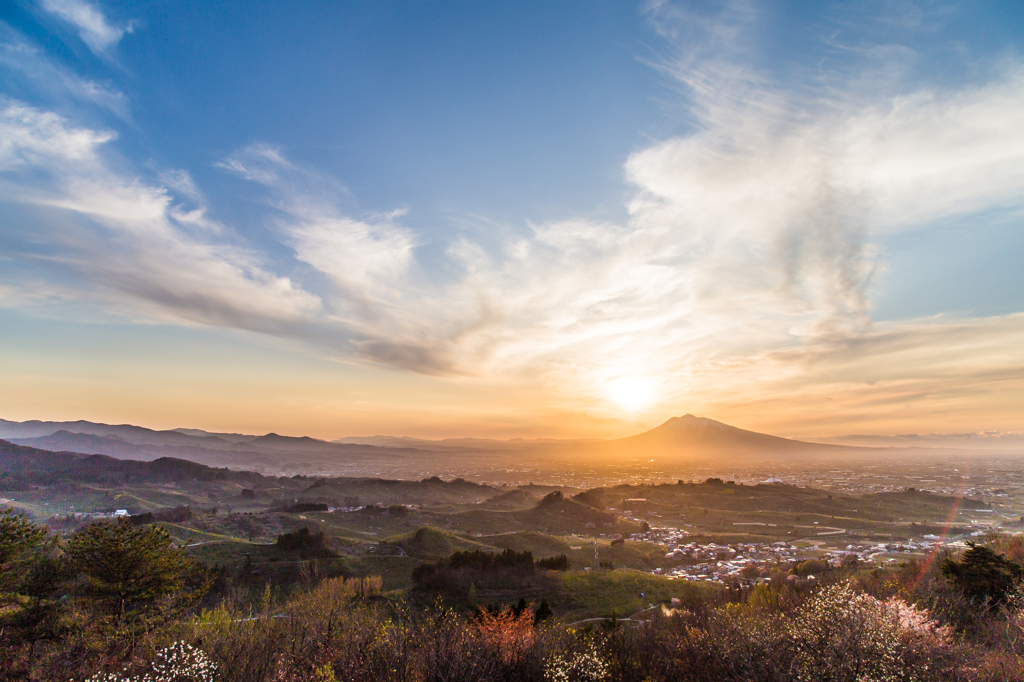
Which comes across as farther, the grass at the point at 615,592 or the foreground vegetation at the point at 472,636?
the grass at the point at 615,592

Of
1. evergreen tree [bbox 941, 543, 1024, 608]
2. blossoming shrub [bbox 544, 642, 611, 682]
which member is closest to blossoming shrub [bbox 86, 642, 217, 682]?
blossoming shrub [bbox 544, 642, 611, 682]

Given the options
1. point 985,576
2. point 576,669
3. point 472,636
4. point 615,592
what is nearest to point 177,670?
point 472,636

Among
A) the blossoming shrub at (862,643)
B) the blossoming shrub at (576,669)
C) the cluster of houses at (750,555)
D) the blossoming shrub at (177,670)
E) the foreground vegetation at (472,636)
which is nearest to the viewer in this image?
the blossoming shrub at (862,643)

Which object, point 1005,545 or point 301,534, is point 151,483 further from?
point 1005,545

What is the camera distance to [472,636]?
22.3m

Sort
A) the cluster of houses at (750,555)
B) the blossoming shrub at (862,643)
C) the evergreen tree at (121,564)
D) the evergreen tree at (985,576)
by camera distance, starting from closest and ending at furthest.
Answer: the blossoming shrub at (862,643), the evergreen tree at (985,576), the evergreen tree at (121,564), the cluster of houses at (750,555)

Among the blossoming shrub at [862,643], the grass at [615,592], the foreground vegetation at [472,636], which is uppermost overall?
the blossoming shrub at [862,643]

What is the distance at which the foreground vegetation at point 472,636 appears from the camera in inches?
695

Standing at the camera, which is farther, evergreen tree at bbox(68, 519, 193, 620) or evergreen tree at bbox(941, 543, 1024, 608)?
evergreen tree at bbox(68, 519, 193, 620)

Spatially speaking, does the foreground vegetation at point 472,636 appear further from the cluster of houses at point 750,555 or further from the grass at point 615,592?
the cluster of houses at point 750,555

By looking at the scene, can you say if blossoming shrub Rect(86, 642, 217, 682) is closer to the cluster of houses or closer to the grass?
the grass

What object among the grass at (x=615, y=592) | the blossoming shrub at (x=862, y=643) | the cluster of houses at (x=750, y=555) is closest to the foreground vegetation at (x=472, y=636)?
the blossoming shrub at (x=862, y=643)

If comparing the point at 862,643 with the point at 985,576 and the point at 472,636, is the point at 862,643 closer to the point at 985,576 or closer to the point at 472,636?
the point at 472,636

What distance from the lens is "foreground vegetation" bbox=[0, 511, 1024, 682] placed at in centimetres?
1764
